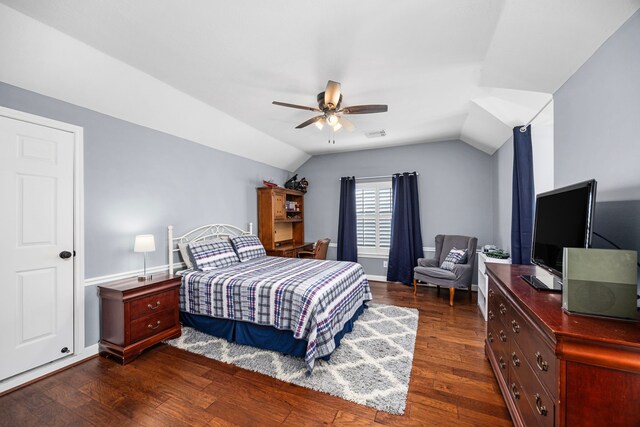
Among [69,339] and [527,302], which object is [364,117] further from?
[69,339]

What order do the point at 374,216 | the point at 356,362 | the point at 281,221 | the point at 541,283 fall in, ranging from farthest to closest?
the point at 374,216, the point at 281,221, the point at 356,362, the point at 541,283

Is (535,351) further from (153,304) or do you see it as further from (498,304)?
(153,304)

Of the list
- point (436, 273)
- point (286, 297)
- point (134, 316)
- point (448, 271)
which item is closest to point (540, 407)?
point (286, 297)

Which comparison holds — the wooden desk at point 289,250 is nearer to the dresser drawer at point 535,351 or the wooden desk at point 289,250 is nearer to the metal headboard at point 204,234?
the metal headboard at point 204,234

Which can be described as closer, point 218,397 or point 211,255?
point 218,397

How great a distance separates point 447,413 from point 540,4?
104 inches

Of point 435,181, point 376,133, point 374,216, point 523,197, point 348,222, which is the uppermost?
point 376,133

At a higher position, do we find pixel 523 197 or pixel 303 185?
pixel 303 185

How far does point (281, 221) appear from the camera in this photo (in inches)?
207

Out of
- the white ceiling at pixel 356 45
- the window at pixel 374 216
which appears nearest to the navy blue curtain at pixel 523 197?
the white ceiling at pixel 356 45

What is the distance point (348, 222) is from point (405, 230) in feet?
3.80

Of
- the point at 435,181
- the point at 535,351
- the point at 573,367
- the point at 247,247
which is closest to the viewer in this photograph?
the point at 573,367

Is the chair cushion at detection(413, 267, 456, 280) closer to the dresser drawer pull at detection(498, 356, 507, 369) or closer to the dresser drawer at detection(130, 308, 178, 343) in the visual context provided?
the dresser drawer pull at detection(498, 356, 507, 369)

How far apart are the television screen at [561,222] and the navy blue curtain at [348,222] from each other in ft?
11.8
